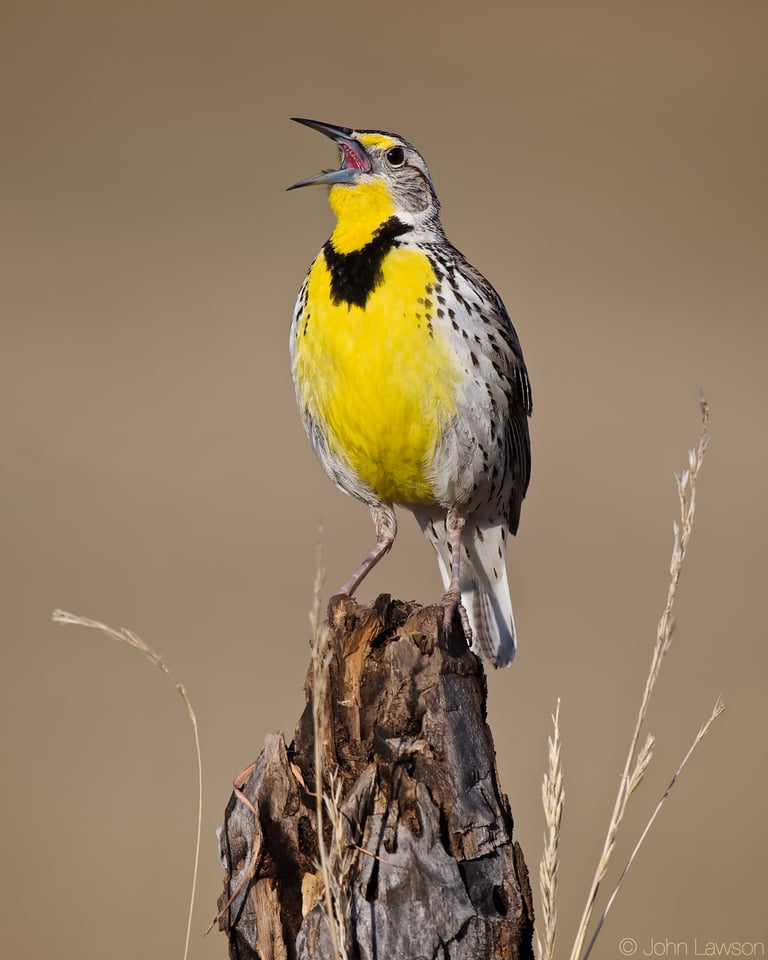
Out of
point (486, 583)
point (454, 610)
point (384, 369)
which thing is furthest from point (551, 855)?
point (486, 583)

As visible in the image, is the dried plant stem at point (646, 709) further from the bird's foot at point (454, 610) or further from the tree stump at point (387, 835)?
the bird's foot at point (454, 610)

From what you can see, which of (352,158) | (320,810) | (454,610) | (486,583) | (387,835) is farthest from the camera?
(486,583)

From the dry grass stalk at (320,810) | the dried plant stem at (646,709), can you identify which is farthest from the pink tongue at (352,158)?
the dry grass stalk at (320,810)

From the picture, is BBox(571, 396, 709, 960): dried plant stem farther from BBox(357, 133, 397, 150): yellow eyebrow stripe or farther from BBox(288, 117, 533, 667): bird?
BBox(357, 133, 397, 150): yellow eyebrow stripe

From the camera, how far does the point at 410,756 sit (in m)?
1.84

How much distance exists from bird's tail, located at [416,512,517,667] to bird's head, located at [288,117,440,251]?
0.78 m

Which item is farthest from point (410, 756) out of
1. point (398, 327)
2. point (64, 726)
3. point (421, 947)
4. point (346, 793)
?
point (64, 726)

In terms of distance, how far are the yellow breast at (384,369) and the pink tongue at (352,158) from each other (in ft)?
1.03

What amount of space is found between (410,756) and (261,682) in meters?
3.13

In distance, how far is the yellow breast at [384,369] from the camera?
2.64 meters

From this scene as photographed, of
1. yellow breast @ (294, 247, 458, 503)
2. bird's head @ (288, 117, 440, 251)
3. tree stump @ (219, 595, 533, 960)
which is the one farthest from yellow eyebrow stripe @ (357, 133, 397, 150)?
tree stump @ (219, 595, 533, 960)

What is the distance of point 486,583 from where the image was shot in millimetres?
3297

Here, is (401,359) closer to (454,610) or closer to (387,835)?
(454,610)

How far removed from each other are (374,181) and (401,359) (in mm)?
516
